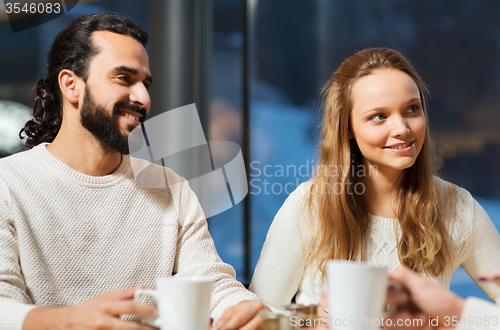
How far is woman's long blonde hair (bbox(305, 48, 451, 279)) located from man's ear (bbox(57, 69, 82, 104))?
33.2 inches

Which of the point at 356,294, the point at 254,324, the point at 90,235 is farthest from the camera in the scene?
the point at 90,235

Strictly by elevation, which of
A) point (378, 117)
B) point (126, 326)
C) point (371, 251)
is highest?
point (378, 117)

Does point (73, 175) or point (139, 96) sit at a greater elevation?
point (139, 96)

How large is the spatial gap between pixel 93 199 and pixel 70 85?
15.1 inches

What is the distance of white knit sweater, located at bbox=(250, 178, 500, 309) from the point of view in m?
1.51

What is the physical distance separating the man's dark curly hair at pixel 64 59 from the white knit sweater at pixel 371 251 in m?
0.82

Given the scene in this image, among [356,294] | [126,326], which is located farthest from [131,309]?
[356,294]

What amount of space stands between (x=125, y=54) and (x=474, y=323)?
3.81 ft

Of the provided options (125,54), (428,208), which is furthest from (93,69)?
(428,208)

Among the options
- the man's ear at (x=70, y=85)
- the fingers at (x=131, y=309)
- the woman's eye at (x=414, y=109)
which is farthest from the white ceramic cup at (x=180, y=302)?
the woman's eye at (x=414, y=109)

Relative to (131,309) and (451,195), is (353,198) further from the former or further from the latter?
(131,309)

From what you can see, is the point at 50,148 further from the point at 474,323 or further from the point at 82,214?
the point at 474,323

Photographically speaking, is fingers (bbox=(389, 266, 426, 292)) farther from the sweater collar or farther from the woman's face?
the sweater collar

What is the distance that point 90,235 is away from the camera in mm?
1268
